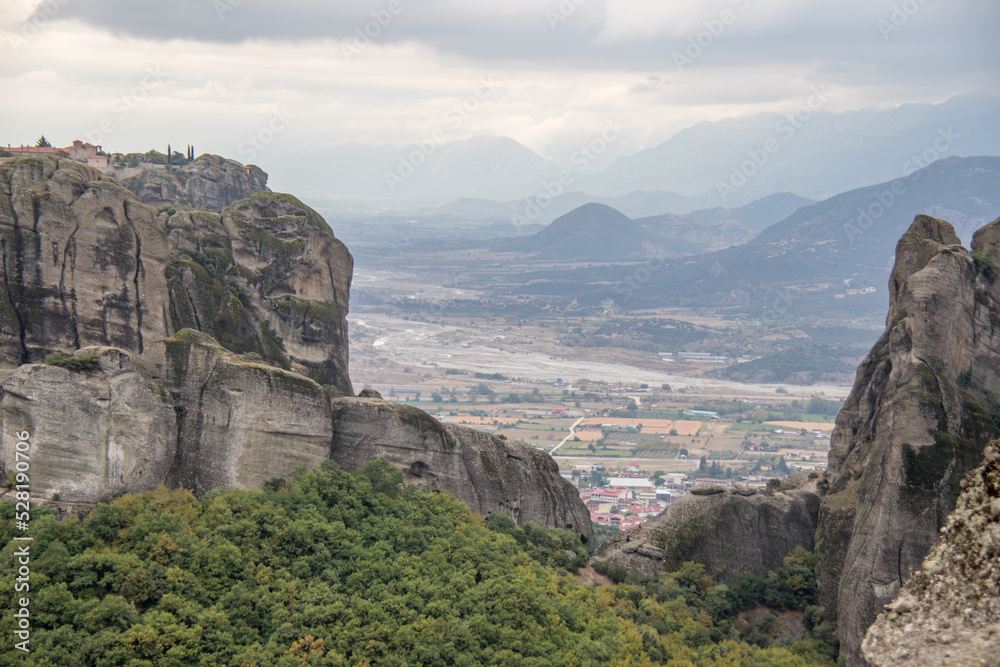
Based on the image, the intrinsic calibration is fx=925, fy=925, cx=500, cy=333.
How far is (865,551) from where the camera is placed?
108ft

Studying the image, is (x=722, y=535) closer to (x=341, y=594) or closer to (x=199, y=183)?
(x=341, y=594)

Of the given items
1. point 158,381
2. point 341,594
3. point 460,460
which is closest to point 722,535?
point 460,460

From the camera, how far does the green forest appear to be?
24.5 metres

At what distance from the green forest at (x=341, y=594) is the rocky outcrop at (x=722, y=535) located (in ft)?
8.47

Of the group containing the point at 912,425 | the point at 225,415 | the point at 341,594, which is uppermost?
the point at 225,415

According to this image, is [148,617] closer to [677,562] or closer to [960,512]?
[960,512]

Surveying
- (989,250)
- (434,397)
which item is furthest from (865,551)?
(434,397)

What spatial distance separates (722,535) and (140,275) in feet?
89.0

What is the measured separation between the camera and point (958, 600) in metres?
11.2

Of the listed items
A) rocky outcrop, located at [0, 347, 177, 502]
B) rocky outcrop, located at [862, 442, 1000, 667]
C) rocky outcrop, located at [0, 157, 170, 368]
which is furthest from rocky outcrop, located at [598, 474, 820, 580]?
rocky outcrop, located at [862, 442, 1000, 667]

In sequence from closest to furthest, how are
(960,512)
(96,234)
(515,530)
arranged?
(960,512), (96,234), (515,530)

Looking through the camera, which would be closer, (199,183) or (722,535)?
(722,535)

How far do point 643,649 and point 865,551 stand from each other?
879 cm

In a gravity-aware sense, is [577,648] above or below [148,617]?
below
